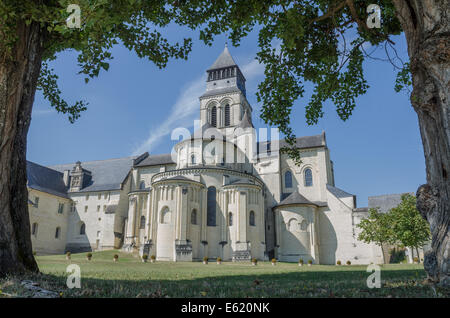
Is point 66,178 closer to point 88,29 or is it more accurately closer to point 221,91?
point 221,91

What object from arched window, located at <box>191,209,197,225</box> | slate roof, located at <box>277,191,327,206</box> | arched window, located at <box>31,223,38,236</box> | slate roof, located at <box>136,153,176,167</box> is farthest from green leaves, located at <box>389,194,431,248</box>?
arched window, located at <box>31,223,38,236</box>

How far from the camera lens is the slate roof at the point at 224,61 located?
64.2m

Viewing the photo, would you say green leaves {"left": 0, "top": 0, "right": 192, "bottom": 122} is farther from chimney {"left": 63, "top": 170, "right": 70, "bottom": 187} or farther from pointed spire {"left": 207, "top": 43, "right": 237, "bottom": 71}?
pointed spire {"left": 207, "top": 43, "right": 237, "bottom": 71}

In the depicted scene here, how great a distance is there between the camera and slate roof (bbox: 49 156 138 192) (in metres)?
51.8

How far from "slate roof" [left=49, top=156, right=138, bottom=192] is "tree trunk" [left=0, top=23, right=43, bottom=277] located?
4363 centimetres

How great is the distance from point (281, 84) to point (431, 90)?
18.2 ft

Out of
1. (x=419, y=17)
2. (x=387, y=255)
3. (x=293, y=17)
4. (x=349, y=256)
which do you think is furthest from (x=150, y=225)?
(x=419, y=17)

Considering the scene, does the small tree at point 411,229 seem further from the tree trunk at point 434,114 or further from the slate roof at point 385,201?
the tree trunk at point 434,114

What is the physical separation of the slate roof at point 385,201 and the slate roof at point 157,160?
1183 inches

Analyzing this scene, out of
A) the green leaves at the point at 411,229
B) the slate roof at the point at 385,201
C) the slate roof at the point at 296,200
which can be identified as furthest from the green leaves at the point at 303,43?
the slate roof at the point at 385,201

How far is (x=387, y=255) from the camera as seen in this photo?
39750 mm

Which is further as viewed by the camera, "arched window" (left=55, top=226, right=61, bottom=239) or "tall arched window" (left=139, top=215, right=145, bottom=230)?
"arched window" (left=55, top=226, right=61, bottom=239)

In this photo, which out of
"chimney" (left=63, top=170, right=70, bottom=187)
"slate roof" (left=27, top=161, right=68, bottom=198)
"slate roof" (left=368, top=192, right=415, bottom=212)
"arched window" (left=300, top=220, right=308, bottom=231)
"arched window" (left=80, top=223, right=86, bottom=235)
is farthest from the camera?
"chimney" (left=63, top=170, right=70, bottom=187)
